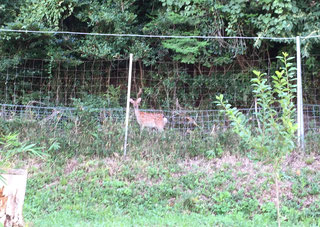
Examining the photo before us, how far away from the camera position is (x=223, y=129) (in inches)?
311

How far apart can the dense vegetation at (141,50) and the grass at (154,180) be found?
12.3 feet

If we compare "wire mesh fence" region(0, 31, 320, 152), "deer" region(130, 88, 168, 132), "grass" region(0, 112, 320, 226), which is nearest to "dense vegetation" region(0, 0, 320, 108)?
"wire mesh fence" region(0, 31, 320, 152)

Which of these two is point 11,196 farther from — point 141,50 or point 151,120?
point 141,50

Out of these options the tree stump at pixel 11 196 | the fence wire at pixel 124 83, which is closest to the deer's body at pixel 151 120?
the fence wire at pixel 124 83

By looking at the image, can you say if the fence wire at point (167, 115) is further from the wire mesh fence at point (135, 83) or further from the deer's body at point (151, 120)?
the wire mesh fence at point (135, 83)

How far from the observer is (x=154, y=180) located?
20.0ft

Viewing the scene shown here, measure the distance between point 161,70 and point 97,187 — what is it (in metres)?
6.77

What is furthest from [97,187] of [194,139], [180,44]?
[180,44]

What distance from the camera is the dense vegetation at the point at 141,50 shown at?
31.9ft

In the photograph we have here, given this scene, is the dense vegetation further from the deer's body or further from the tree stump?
the tree stump

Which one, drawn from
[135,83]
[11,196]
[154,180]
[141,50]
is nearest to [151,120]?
[154,180]

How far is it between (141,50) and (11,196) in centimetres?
808

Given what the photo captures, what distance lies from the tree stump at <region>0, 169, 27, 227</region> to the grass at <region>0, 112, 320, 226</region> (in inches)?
42.8

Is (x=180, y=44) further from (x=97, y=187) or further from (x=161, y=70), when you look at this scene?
(x=97, y=187)
